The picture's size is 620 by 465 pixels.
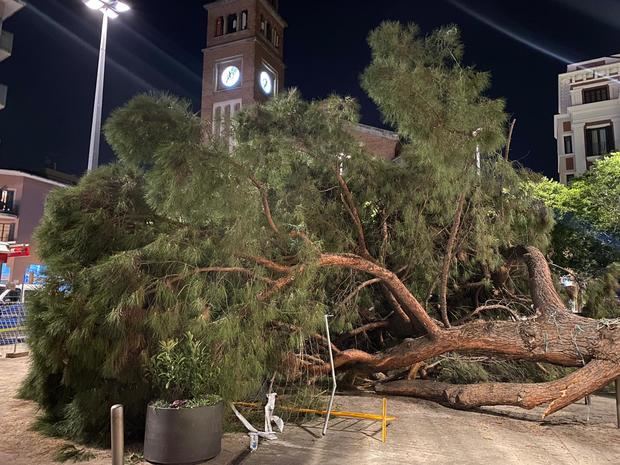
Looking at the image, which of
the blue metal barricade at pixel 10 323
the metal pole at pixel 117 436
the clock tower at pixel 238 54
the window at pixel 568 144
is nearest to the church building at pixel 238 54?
the clock tower at pixel 238 54

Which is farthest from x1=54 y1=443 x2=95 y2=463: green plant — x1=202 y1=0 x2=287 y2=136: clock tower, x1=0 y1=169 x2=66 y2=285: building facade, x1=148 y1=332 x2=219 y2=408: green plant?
x1=202 y1=0 x2=287 y2=136: clock tower

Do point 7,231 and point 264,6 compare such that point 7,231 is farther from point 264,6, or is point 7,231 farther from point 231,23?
point 264,6

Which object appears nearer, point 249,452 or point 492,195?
point 249,452

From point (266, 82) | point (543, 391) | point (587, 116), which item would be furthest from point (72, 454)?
point (266, 82)

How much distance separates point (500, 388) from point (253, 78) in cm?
4249

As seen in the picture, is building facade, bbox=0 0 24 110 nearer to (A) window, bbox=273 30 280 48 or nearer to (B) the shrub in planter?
(B) the shrub in planter

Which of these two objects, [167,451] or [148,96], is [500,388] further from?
[148,96]

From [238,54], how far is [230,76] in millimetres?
2264

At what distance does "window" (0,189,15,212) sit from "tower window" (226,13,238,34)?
2697cm

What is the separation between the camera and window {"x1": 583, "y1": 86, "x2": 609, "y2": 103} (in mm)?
32875

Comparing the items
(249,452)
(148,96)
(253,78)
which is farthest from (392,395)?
(253,78)

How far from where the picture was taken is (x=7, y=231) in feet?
100

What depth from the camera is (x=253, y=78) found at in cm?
4469

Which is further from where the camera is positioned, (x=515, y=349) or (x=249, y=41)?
(x=249, y=41)
